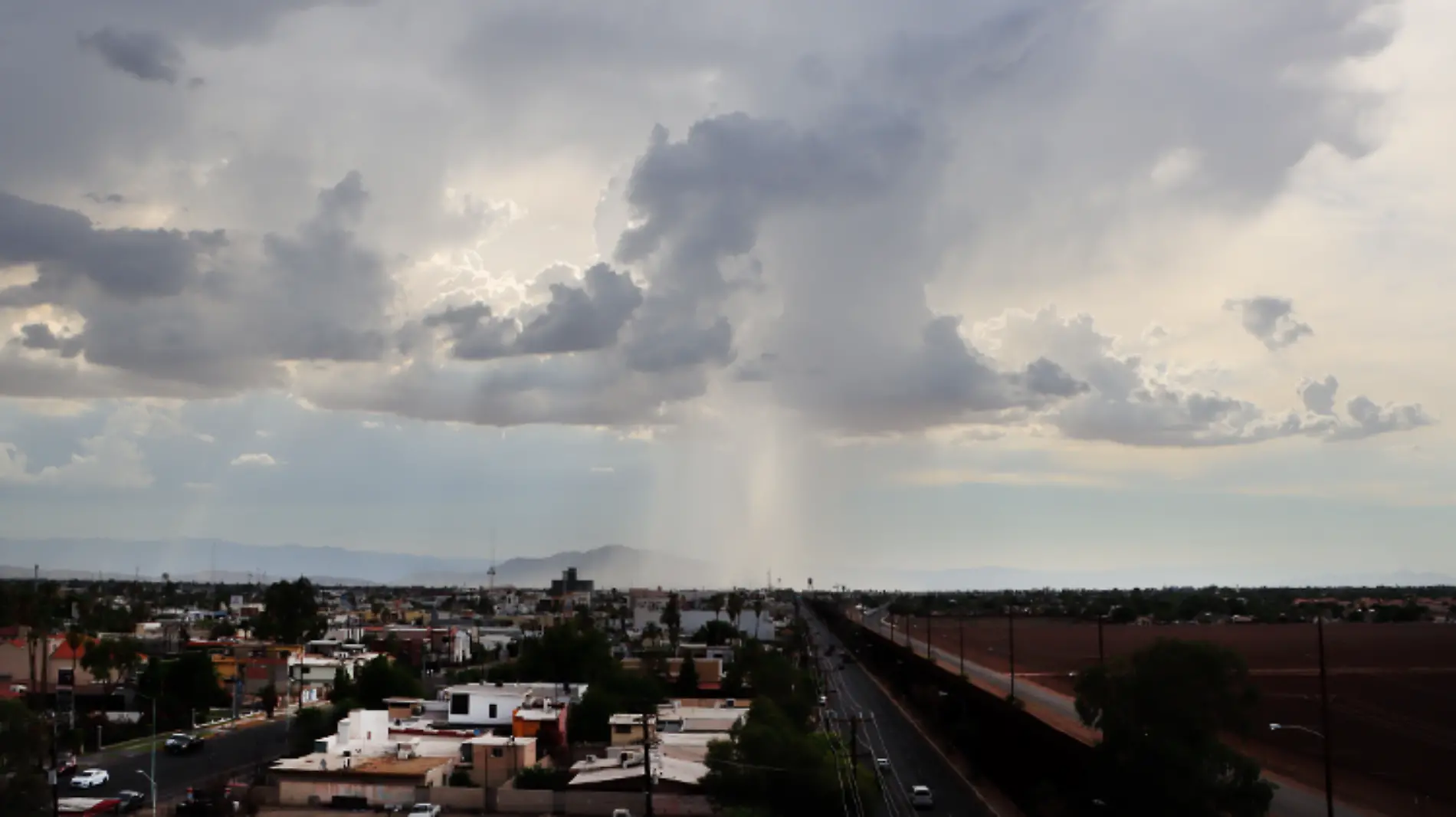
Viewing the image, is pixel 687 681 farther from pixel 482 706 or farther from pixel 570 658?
pixel 482 706

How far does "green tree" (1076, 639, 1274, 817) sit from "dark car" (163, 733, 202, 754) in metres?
44.4

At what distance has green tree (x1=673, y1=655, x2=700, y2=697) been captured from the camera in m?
78.2

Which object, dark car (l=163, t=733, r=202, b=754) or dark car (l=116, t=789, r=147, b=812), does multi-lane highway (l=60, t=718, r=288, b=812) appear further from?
dark car (l=116, t=789, r=147, b=812)

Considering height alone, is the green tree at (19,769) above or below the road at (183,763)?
above

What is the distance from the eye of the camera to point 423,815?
4247 centimetres

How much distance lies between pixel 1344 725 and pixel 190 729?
202 ft

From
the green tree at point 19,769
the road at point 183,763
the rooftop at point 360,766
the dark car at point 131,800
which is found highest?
the green tree at point 19,769

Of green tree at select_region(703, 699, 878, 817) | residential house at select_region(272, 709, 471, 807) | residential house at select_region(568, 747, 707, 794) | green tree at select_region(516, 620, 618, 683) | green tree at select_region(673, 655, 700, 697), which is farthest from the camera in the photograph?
green tree at select_region(673, 655, 700, 697)

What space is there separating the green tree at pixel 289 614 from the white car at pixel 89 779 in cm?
4800

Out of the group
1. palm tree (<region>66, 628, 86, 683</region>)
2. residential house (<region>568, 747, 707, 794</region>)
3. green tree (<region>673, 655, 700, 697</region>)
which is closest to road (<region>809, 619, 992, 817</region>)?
residential house (<region>568, 747, 707, 794</region>)

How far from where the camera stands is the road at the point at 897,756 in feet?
149

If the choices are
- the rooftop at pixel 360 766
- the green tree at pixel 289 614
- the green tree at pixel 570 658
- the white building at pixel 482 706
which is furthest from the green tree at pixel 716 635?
the rooftop at pixel 360 766

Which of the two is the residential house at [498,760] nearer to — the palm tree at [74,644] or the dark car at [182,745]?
the dark car at [182,745]

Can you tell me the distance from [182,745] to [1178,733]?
156 ft
